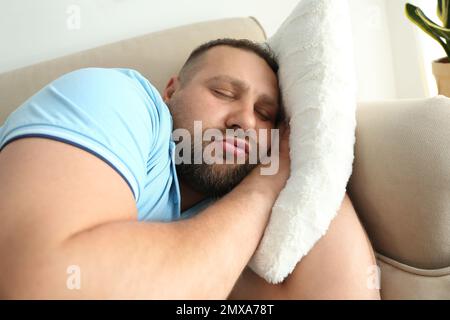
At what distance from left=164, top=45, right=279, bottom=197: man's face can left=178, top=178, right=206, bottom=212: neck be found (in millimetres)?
26

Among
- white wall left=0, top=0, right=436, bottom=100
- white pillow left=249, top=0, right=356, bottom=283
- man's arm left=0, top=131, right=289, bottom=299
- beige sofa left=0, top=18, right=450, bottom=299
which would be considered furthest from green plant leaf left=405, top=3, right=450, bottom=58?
man's arm left=0, top=131, right=289, bottom=299

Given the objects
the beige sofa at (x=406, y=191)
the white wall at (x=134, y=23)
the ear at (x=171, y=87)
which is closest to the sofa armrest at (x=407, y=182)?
the beige sofa at (x=406, y=191)

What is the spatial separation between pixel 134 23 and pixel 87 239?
2.91 ft

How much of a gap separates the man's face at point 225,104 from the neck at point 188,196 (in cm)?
3

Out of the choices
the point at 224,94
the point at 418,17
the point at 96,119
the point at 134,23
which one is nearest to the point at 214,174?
the point at 224,94

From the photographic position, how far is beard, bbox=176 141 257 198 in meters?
0.71

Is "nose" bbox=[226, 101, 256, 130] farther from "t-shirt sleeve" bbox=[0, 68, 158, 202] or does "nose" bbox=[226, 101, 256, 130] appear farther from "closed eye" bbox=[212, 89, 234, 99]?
"t-shirt sleeve" bbox=[0, 68, 158, 202]

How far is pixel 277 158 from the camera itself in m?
0.73

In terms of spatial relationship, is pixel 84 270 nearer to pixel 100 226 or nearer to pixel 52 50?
pixel 100 226

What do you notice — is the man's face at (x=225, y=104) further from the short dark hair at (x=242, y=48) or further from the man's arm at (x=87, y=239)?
the man's arm at (x=87, y=239)

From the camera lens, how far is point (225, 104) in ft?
2.44

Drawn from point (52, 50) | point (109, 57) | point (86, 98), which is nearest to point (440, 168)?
point (86, 98)

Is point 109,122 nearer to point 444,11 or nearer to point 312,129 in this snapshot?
point 312,129

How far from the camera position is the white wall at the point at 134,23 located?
3.33ft
